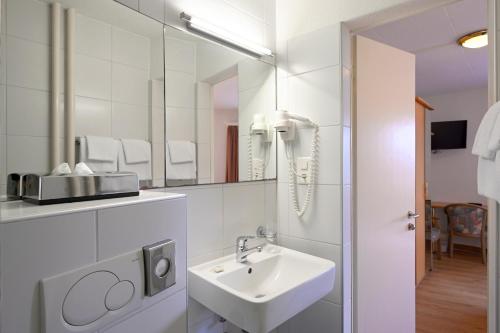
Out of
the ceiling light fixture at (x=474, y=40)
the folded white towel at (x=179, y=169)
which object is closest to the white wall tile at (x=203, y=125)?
the folded white towel at (x=179, y=169)

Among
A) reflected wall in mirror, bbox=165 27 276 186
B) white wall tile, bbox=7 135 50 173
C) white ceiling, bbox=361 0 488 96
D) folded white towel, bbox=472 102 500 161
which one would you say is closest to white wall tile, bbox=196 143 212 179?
reflected wall in mirror, bbox=165 27 276 186

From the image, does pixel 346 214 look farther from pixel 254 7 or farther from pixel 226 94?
pixel 254 7

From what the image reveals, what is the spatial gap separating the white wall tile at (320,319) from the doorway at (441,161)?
0.20 m

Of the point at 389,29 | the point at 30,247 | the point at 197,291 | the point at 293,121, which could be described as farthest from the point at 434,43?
the point at 30,247

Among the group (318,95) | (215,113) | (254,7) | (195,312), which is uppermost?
(254,7)

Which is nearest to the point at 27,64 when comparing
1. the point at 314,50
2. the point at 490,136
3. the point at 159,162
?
the point at 159,162

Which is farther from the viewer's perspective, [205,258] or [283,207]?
[283,207]

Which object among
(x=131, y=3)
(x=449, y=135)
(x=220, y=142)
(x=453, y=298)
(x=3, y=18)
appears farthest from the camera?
(x=449, y=135)

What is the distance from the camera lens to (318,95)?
148 centimetres

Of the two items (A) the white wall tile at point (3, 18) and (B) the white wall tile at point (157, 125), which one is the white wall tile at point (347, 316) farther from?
(A) the white wall tile at point (3, 18)

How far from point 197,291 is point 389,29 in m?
2.46

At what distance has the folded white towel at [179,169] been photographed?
1.21 m

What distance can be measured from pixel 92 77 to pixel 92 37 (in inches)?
5.5

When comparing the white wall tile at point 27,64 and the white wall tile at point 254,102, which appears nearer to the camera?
the white wall tile at point 27,64
